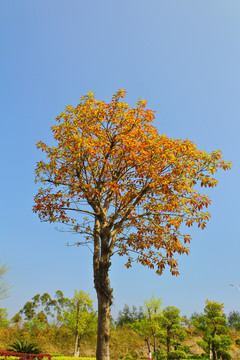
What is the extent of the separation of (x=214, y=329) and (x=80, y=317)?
11852 millimetres

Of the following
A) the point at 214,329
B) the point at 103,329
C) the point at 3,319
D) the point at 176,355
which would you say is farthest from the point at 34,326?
the point at 103,329

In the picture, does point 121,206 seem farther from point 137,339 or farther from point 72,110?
point 137,339

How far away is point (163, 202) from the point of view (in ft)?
26.6

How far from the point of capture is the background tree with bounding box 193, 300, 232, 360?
2369 cm

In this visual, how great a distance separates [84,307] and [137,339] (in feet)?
31.8

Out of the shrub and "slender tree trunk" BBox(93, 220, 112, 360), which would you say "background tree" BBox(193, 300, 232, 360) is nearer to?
the shrub

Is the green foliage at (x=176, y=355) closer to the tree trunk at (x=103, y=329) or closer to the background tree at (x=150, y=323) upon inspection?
the background tree at (x=150, y=323)

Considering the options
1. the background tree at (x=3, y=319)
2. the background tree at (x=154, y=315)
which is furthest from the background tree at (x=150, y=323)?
the background tree at (x=3, y=319)

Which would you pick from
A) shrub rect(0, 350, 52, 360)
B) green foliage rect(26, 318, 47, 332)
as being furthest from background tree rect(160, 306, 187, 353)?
shrub rect(0, 350, 52, 360)

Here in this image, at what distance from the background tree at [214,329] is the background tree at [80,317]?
31.3 feet

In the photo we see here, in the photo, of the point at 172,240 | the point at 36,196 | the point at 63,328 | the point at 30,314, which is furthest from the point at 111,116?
the point at 30,314

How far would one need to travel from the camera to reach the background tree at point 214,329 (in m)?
23.7

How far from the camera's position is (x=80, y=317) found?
25609 millimetres

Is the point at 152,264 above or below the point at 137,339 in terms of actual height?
above
